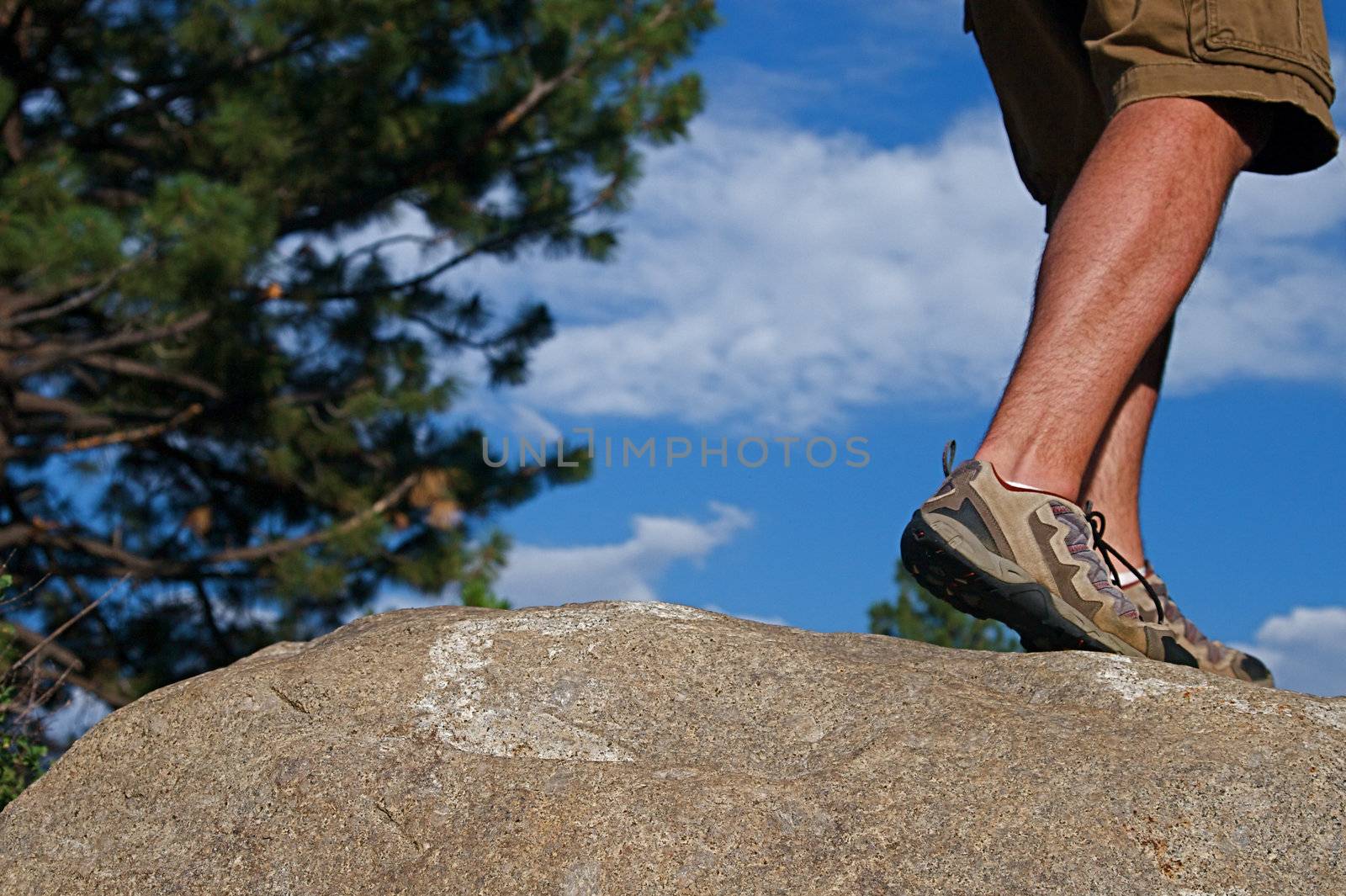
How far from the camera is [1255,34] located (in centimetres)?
187

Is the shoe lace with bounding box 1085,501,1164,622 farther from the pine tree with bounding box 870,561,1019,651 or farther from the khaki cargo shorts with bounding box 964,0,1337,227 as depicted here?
the pine tree with bounding box 870,561,1019,651

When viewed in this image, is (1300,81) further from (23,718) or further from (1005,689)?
(23,718)

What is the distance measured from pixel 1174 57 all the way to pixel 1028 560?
78 cm

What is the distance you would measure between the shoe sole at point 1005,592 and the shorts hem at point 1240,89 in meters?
0.72

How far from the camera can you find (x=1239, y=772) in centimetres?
134

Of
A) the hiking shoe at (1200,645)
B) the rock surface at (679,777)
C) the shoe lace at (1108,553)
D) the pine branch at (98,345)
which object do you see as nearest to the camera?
the rock surface at (679,777)

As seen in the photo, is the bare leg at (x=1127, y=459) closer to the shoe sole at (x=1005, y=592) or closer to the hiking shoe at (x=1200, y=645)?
the hiking shoe at (x=1200, y=645)

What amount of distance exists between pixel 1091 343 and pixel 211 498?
6.84m

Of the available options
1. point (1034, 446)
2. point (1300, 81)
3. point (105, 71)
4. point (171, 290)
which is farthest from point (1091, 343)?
point (105, 71)

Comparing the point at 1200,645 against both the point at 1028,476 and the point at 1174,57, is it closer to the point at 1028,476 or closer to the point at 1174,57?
the point at 1028,476

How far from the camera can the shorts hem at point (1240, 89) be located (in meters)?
1.87

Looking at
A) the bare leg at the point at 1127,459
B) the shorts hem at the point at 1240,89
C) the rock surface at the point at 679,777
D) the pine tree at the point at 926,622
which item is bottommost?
the rock surface at the point at 679,777

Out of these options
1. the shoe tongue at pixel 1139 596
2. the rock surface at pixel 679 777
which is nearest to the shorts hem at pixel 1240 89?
the shoe tongue at pixel 1139 596

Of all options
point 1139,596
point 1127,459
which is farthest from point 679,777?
point 1127,459
